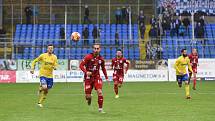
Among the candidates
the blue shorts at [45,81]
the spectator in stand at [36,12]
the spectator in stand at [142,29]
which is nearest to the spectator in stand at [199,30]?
the spectator in stand at [142,29]

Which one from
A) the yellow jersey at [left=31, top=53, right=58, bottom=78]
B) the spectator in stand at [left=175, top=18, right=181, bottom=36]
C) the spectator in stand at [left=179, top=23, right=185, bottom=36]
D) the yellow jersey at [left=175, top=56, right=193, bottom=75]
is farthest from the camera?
the spectator in stand at [left=175, top=18, right=181, bottom=36]

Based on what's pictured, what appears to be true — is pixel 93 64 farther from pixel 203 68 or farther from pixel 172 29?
pixel 172 29

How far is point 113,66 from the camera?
2772 cm

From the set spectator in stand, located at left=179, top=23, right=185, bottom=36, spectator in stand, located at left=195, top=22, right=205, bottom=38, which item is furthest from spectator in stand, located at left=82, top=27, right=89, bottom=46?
spectator in stand, located at left=195, top=22, right=205, bottom=38

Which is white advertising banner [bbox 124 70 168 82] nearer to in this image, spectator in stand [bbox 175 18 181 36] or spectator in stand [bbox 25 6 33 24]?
spectator in stand [bbox 175 18 181 36]

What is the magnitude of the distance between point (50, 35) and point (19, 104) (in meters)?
30.4

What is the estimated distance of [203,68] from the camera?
4519 cm

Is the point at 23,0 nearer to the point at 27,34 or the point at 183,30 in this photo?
the point at 27,34

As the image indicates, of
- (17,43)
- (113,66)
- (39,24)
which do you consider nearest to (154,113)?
(113,66)

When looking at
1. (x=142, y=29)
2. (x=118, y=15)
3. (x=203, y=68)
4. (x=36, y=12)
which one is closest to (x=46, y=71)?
(x=203, y=68)

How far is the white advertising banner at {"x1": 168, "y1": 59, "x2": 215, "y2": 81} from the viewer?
1769 inches

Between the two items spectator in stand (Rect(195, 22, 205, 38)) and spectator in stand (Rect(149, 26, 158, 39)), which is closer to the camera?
spectator in stand (Rect(149, 26, 158, 39))

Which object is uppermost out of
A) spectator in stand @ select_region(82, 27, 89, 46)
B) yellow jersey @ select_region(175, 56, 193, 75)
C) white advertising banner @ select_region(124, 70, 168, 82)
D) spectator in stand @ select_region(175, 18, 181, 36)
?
spectator in stand @ select_region(175, 18, 181, 36)

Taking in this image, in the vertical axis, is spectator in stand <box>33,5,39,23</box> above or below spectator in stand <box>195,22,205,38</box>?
above
